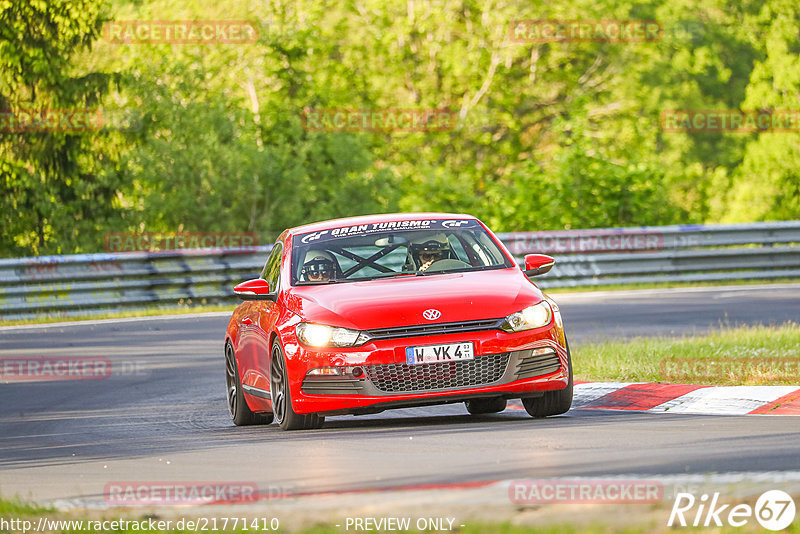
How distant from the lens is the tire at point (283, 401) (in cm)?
1026

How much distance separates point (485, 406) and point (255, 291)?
1.90m

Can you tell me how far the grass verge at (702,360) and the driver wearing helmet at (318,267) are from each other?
274 cm

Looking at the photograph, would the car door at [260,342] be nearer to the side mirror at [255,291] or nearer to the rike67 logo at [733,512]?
the side mirror at [255,291]

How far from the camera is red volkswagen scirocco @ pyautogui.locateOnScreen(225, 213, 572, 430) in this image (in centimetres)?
977

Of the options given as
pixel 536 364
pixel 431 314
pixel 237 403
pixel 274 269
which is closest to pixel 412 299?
pixel 431 314

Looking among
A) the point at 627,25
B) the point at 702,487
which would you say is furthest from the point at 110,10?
the point at 702,487

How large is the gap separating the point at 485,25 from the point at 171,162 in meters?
14.7

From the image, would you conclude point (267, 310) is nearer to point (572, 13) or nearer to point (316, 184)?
point (316, 184)

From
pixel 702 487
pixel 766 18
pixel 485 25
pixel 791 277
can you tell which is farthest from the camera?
pixel 766 18

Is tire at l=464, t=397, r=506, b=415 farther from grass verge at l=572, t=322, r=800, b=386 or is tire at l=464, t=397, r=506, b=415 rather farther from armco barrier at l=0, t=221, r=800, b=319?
armco barrier at l=0, t=221, r=800, b=319

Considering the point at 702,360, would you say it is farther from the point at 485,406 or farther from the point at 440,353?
the point at 440,353

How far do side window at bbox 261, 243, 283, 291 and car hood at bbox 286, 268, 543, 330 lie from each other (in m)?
0.82

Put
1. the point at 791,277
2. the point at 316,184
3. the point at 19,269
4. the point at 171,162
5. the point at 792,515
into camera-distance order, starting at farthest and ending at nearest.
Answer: the point at 316,184
the point at 171,162
the point at 791,277
the point at 19,269
the point at 792,515

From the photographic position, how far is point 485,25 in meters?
46.0
